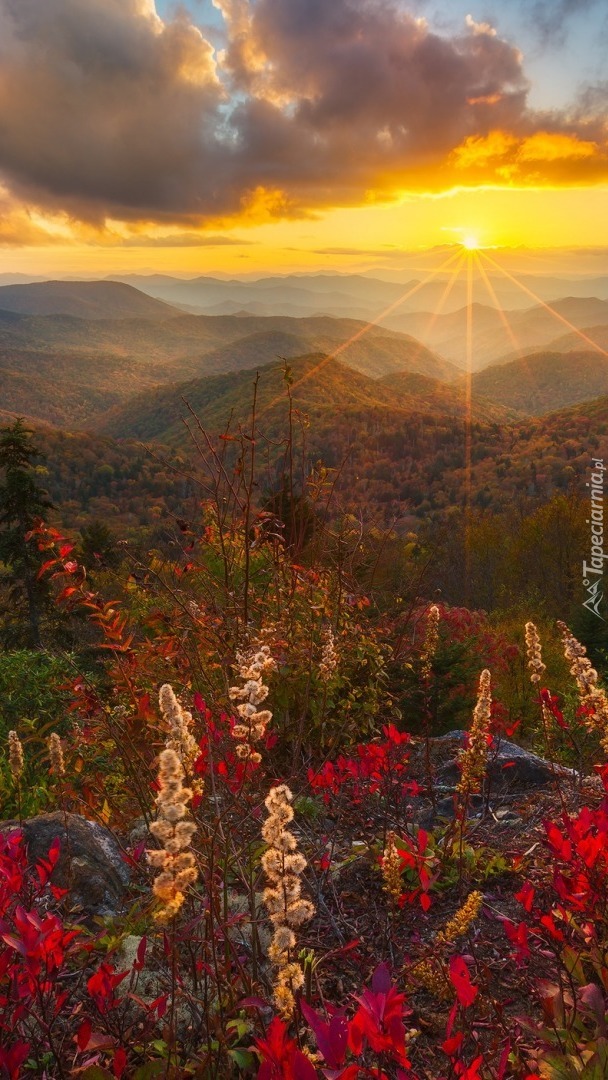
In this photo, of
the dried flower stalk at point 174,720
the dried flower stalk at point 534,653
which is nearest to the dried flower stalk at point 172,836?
the dried flower stalk at point 174,720

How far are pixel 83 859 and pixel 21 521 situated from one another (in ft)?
53.9

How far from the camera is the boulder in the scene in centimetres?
343

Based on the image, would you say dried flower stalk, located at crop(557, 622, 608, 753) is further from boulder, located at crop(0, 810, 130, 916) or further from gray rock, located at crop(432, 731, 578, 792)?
boulder, located at crop(0, 810, 130, 916)

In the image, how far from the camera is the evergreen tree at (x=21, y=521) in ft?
56.4

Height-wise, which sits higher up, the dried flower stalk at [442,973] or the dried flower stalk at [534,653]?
the dried flower stalk at [534,653]

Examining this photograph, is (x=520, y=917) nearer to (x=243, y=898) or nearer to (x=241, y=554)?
(x=243, y=898)

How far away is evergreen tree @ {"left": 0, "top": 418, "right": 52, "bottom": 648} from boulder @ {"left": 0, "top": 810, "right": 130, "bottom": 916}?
13441mm

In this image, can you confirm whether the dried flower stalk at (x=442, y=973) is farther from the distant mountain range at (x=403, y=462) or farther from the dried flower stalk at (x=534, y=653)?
the distant mountain range at (x=403, y=462)

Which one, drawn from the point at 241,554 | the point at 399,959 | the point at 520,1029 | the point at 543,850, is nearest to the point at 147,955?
the point at 399,959

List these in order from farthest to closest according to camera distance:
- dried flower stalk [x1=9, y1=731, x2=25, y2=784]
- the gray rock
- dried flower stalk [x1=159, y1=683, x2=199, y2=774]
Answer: the gray rock
dried flower stalk [x1=9, y1=731, x2=25, y2=784]
dried flower stalk [x1=159, y1=683, x2=199, y2=774]

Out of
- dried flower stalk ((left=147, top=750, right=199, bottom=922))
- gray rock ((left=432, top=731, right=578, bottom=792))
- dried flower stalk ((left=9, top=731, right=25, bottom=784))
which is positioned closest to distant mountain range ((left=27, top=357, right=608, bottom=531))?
gray rock ((left=432, top=731, right=578, bottom=792))

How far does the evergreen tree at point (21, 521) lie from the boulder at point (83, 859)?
13.4 meters

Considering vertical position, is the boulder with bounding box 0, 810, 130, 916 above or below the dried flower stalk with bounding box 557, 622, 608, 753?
below

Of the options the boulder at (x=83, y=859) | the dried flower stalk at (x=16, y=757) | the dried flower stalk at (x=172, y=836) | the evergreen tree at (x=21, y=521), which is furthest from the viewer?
the evergreen tree at (x=21, y=521)
